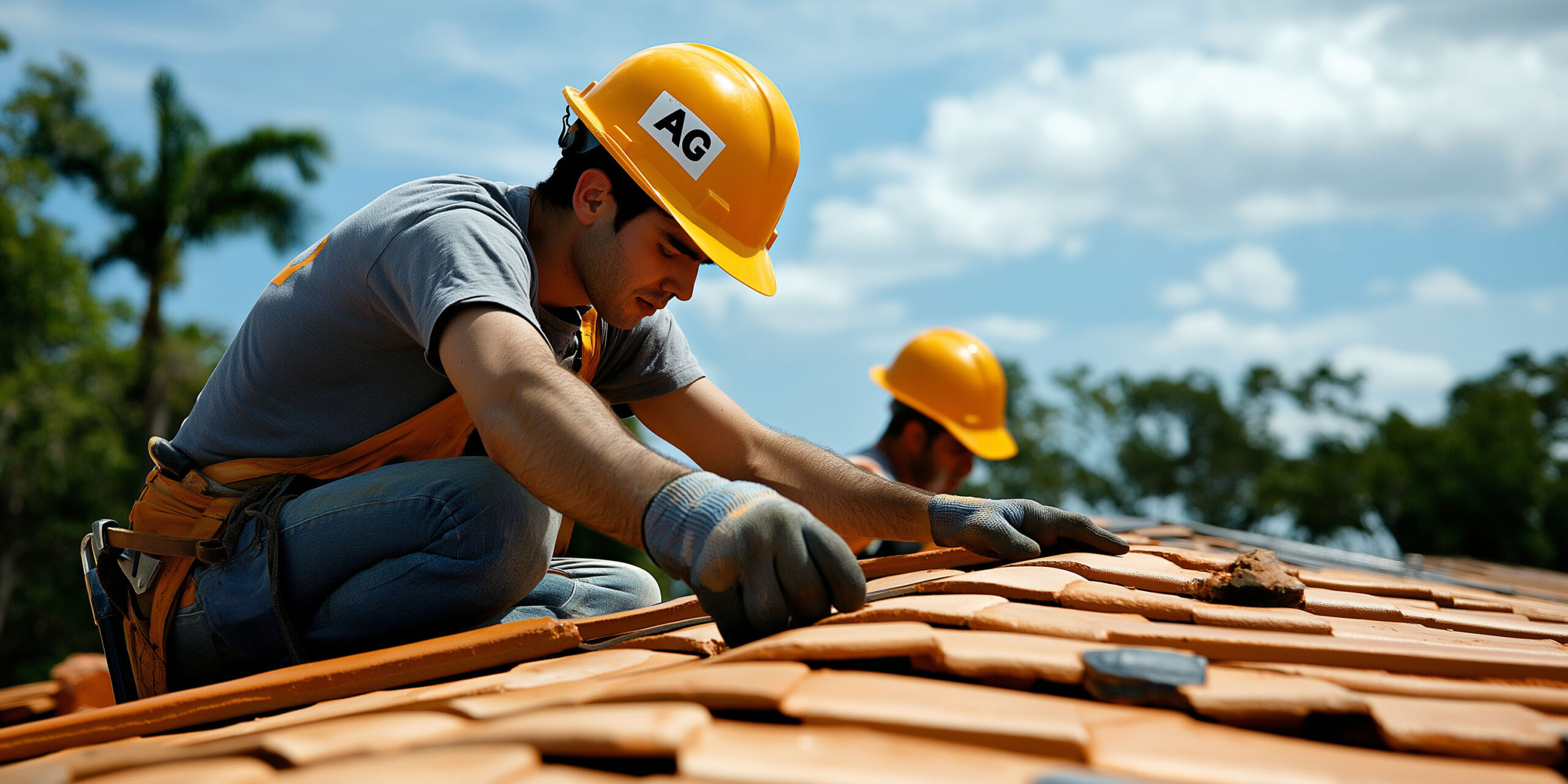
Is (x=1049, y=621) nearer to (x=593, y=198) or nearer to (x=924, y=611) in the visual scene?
(x=924, y=611)

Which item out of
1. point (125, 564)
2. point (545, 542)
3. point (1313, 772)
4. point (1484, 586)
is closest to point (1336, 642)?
point (1313, 772)

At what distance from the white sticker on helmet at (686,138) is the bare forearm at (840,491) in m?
0.89

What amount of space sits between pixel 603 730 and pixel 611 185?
1.77m

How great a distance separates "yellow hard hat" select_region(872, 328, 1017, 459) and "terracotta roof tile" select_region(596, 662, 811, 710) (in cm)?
503

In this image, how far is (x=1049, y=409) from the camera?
1444 inches

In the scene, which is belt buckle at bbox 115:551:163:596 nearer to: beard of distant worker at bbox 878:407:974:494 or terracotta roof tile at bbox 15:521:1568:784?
terracotta roof tile at bbox 15:521:1568:784

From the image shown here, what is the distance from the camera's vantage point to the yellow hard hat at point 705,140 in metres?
2.53

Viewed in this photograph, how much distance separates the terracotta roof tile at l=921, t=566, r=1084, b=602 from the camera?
194cm

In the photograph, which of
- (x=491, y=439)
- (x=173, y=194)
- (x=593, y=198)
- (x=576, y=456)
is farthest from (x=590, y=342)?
(x=173, y=194)

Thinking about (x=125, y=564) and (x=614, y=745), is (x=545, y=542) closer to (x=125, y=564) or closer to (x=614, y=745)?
(x=125, y=564)

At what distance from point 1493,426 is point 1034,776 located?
27.3m

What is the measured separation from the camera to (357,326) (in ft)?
7.63

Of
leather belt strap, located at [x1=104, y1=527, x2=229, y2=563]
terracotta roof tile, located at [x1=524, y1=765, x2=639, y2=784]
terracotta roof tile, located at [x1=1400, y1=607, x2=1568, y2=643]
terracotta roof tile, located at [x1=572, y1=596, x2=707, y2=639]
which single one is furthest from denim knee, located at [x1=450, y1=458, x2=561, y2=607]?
terracotta roof tile, located at [x1=1400, y1=607, x2=1568, y2=643]

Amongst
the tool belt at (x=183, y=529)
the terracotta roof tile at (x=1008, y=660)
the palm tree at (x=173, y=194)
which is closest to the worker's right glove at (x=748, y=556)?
the terracotta roof tile at (x=1008, y=660)
